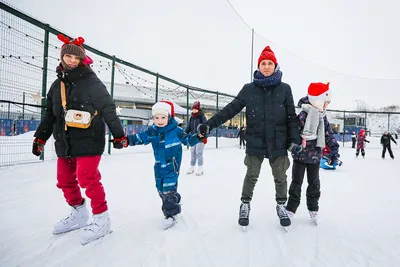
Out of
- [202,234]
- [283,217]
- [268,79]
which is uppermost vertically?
[268,79]

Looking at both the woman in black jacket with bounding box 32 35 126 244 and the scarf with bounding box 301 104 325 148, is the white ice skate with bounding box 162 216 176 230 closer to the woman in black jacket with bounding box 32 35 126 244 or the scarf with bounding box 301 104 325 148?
the woman in black jacket with bounding box 32 35 126 244

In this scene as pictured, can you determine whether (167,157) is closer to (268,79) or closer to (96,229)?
(96,229)

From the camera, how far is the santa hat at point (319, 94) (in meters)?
1.93

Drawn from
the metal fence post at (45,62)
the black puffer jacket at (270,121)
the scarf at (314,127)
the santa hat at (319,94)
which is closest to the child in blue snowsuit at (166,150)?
the black puffer jacket at (270,121)

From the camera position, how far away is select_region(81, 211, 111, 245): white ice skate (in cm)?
153

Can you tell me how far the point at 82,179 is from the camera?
1.59 meters

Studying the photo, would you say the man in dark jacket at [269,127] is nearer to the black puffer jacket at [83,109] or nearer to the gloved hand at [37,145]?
the black puffer jacket at [83,109]

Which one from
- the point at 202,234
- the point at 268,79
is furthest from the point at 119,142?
the point at 268,79

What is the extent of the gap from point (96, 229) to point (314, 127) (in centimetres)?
206

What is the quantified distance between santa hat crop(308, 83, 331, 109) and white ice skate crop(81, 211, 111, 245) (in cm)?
214

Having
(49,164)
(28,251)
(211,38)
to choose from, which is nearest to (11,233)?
(28,251)

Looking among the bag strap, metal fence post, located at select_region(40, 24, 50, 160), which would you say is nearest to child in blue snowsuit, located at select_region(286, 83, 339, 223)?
the bag strap

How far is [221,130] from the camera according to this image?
1742 centimetres

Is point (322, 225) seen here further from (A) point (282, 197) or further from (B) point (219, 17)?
(B) point (219, 17)
